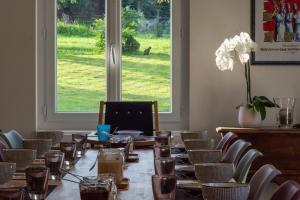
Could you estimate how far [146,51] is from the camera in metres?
5.12

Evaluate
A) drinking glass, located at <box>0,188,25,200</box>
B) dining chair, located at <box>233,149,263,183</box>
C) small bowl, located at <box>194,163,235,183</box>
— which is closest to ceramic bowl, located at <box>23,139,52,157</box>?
dining chair, located at <box>233,149,263,183</box>

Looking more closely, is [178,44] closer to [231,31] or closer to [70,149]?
[231,31]

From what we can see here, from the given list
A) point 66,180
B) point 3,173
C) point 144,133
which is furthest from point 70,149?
point 144,133

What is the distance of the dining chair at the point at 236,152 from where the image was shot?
3.00m

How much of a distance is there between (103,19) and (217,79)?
3.70 ft

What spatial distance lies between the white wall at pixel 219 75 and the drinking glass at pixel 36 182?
301 centimetres

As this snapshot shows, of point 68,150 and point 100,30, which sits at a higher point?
point 100,30

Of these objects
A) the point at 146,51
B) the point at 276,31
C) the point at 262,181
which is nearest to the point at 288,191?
the point at 262,181

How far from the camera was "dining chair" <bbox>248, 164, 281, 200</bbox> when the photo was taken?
2082 mm

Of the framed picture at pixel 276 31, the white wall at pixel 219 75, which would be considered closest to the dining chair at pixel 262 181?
the white wall at pixel 219 75

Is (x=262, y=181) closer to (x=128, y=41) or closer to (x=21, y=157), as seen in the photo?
(x=21, y=157)

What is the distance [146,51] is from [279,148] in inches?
56.6

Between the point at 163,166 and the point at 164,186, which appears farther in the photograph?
the point at 163,166

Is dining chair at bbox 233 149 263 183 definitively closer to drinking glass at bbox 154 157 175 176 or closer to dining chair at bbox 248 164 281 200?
dining chair at bbox 248 164 281 200
